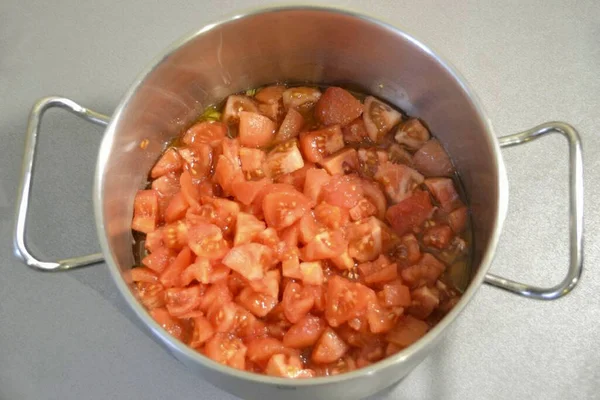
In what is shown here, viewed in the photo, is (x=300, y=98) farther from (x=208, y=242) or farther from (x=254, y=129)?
(x=208, y=242)

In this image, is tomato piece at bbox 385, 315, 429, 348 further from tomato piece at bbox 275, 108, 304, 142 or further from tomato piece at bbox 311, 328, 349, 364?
tomato piece at bbox 275, 108, 304, 142

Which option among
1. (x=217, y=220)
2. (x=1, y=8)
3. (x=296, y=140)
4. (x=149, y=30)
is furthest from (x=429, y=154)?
(x=1, y=8)

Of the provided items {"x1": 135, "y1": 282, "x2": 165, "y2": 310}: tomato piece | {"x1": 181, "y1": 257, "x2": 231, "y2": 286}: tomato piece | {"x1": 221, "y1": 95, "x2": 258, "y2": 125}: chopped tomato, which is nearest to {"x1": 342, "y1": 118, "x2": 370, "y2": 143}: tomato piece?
{"x1": 221, "y1": 95, "x2": 258, "y2": 125}: chopped tomato

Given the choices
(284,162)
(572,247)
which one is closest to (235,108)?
(284,162)

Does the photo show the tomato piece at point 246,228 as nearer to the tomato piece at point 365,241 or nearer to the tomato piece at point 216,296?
the tomato piece at point 216,296

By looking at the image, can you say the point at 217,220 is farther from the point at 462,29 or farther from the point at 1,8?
the point at 1,8

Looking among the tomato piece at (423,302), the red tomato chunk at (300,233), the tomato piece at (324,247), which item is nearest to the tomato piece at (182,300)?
the red tomato chunk at (300,233)
